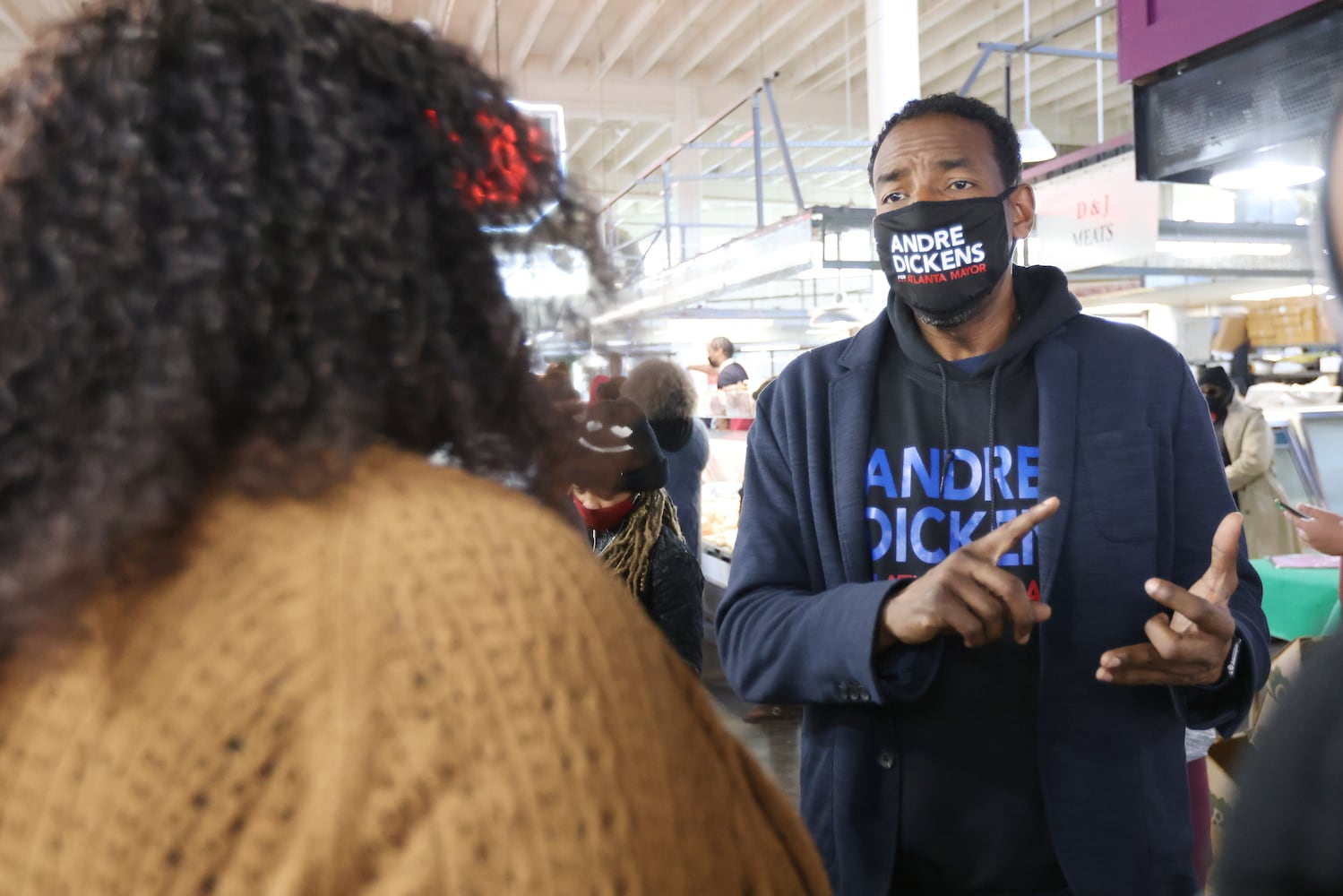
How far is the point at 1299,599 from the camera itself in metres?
3.46

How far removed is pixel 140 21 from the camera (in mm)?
630

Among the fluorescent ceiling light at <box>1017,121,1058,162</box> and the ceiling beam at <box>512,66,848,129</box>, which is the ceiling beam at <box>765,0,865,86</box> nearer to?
the ceiling beam at <box>512,66,848,129</box>

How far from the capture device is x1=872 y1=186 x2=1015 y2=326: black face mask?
160 centimetres

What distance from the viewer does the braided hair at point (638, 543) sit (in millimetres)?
2943

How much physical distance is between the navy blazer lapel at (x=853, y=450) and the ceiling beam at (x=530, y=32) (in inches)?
319

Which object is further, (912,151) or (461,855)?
(912,151)

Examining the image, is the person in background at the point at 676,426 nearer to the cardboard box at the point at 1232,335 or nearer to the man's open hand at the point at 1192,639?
the man's open hand at the point at 1192,639

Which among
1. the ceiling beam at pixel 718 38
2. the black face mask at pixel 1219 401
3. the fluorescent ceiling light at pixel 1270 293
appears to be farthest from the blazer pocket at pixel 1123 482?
the fluorescent ceiling light at pixel 1270 293

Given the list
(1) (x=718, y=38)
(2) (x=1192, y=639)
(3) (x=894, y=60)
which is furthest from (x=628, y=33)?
(2) (x=1192, y=639)

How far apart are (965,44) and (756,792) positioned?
39.0 ft

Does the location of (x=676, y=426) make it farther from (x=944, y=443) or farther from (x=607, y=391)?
(x=944, y=443)

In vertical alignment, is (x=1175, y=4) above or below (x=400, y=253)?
above

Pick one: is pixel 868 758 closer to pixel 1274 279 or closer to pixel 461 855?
pixel 461 855

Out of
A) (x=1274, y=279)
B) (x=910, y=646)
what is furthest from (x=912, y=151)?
(x=1274, y=279)
